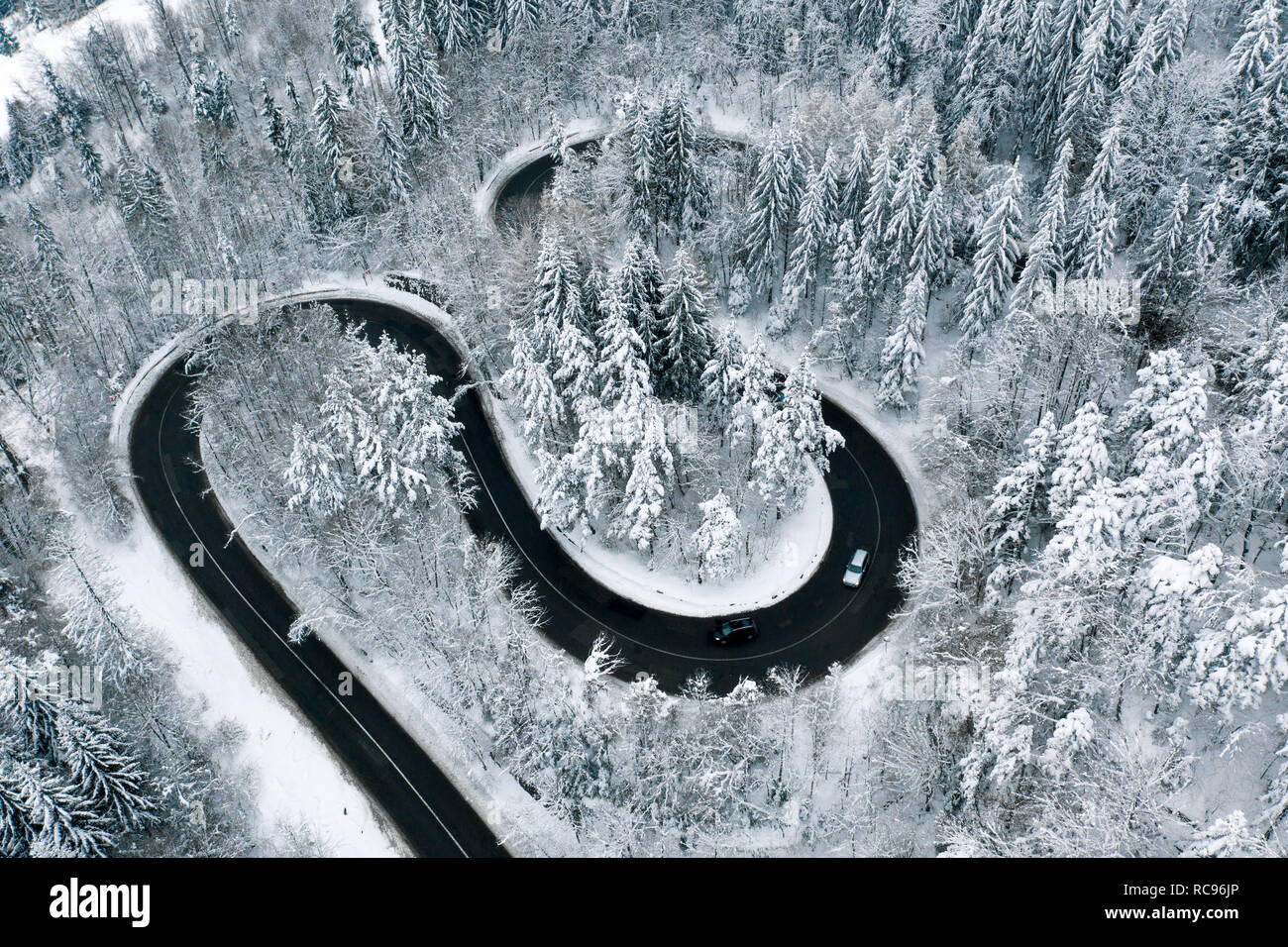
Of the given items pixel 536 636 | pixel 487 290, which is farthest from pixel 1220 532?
pixel 487 290

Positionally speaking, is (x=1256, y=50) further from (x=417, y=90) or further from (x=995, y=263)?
(x=417, y=90)

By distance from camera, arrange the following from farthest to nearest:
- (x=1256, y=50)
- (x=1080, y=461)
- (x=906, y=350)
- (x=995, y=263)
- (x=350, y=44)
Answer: (x=350, y=44) < (x=906, y=350) < (x=995, y=263) < (x=1256, y=50) < (x=1080, y=461)

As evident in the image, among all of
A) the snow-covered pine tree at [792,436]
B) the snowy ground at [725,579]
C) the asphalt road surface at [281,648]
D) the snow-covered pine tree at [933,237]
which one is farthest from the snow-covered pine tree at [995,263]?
the asphalt road surface at [281,648]

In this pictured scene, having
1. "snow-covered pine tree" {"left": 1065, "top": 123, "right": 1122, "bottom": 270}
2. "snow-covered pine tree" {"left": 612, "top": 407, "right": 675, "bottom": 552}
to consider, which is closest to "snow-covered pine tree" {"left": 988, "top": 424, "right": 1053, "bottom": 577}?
"snow-covered pine tree" {"left": 1065, "top": 123, "right": 1122, "bottom": 270}

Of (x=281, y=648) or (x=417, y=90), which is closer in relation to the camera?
(x=281, y=648)

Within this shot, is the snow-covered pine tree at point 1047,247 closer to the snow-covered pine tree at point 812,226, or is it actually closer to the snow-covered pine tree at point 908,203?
the snow-covered pine tree at point 908,203

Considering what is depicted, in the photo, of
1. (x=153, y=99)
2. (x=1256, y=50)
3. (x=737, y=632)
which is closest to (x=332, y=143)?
(x=153, y=99)
